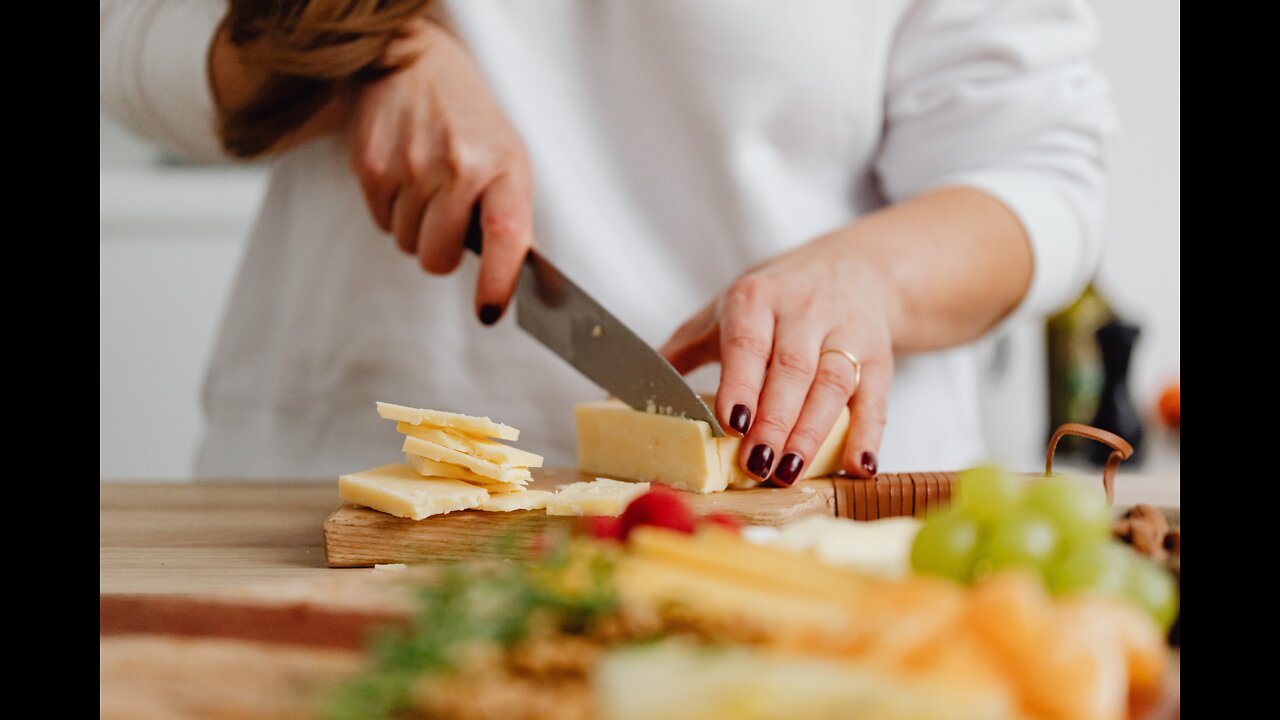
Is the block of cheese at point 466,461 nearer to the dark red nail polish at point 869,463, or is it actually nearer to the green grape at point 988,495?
the dark red nail polish at point 869,463

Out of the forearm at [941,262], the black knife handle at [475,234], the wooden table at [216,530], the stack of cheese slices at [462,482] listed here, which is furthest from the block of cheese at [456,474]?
the forearm at [941,262]

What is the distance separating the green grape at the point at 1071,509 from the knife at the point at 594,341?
529 mm

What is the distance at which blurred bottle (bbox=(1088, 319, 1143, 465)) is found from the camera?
2514 millimetres

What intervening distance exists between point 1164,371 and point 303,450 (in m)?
2.50

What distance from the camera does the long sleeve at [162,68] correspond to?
59.6 inches

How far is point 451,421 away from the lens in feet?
3.51

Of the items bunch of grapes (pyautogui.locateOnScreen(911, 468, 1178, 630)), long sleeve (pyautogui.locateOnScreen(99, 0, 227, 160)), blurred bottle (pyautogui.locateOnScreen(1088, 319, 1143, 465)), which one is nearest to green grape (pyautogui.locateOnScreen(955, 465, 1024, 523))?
bunch of grapes (pyautogui.locateOnScreen(911, 468, 1178, 630))

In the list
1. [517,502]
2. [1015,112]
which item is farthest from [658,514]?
[1015,112]

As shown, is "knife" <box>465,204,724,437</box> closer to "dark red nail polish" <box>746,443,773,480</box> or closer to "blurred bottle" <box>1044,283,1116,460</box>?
"dark red nail polish" <box>746,443,773,480</box>

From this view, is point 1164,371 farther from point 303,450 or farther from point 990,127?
point 303,450

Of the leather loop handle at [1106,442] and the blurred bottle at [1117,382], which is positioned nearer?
the leather loop handle at [1106,442]

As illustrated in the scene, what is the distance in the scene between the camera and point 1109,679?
1.69 feet

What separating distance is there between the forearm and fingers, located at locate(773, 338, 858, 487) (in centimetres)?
13

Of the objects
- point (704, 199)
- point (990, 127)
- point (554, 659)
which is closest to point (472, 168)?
point (704, 199)
